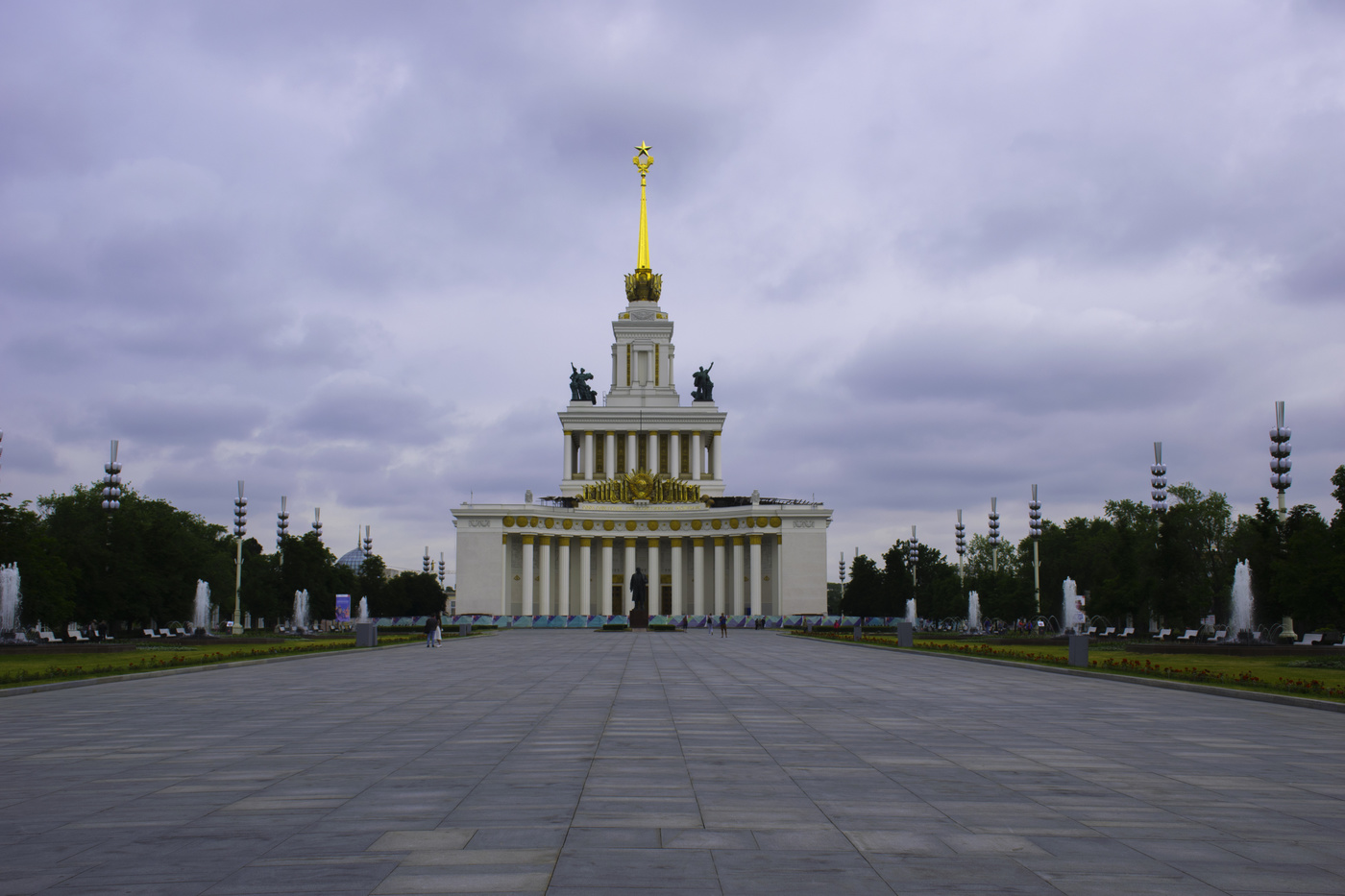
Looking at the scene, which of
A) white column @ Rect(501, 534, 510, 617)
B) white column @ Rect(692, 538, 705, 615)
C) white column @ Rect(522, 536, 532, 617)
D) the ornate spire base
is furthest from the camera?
the ornate spire base

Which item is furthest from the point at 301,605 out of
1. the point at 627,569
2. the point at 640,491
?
the point at 640,491

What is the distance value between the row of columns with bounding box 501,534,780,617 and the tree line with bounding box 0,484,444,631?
14145 mm

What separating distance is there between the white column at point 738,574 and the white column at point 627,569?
8.86 meters

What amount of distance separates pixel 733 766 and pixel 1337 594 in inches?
1159

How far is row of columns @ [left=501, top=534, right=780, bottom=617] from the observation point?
79875 mm

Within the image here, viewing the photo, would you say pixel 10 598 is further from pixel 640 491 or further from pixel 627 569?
pixel 627 569

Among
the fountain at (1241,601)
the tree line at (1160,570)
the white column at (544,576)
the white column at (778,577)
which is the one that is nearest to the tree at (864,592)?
the tree line at (1160,570)

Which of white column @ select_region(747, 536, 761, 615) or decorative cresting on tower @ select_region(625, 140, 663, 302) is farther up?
decorative cresting on tower @ select_region(625, 140, 663, 302)

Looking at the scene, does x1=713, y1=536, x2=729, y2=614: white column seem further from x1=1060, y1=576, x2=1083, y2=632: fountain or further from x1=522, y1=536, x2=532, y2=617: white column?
x1=1060, y1=576, x2=1083, y2=632: fountain

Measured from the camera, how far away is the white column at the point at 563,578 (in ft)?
268

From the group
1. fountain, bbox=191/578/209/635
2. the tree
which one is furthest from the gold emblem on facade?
fountain, bbox=191/578/209/635

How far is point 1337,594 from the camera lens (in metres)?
31.7

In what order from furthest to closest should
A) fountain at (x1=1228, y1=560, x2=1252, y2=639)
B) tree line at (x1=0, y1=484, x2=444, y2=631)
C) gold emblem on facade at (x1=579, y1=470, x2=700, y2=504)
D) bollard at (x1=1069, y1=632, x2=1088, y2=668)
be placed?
gold emblem on facade at (x1=579, y1=470, x2=700, y2=504) < fountain at (x1=1228, y1=560, x2=1252, y2=639) < tree line at (x1=0, y1=484, x2=444, y2=631) < bollard at (x1=1069, y1=632, x2=1088, y2=668)

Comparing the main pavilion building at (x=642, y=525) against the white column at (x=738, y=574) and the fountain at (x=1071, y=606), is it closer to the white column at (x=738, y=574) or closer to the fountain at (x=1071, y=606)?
the white column at (x=738, y=574)
